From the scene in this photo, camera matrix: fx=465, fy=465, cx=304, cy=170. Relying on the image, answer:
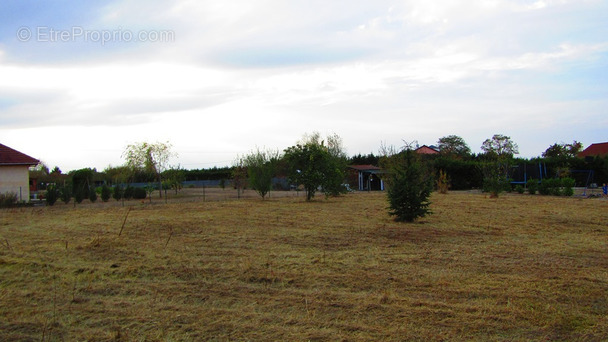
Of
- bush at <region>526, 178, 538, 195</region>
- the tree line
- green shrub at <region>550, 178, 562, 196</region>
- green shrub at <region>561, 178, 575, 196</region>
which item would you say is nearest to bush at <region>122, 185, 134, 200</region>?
the tree line

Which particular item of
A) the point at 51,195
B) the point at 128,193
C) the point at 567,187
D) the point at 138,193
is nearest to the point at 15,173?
the point at 51,195

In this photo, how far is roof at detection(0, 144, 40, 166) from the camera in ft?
92.8

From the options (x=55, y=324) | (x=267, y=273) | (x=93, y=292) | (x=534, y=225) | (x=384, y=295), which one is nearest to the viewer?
(x=55, y=324)

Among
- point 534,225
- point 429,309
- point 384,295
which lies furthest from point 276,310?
point 534,225

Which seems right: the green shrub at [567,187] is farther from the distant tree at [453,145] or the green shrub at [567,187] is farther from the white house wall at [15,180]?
the distant tree at [453,145]

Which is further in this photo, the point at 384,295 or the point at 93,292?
the point at 93,292

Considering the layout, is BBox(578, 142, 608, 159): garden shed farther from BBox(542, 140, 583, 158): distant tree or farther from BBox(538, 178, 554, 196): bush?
BBox(538, 178, 554, 196): bush

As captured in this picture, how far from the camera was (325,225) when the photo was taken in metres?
12.6

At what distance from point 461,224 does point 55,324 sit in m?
10.5

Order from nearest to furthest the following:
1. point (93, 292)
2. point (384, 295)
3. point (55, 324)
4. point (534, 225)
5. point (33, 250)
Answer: point (55, 324) < point (384, 295) < point (93, 292) < point (33, 250) < point (534, 225)

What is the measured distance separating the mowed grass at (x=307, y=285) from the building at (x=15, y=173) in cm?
1948

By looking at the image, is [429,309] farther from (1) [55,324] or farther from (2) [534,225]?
(2) [534,225]

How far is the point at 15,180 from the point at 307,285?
93.6 ft

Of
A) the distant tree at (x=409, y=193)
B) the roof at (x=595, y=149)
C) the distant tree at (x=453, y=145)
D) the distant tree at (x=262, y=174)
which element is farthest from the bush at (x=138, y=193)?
the roof at (x=595, y=149)
